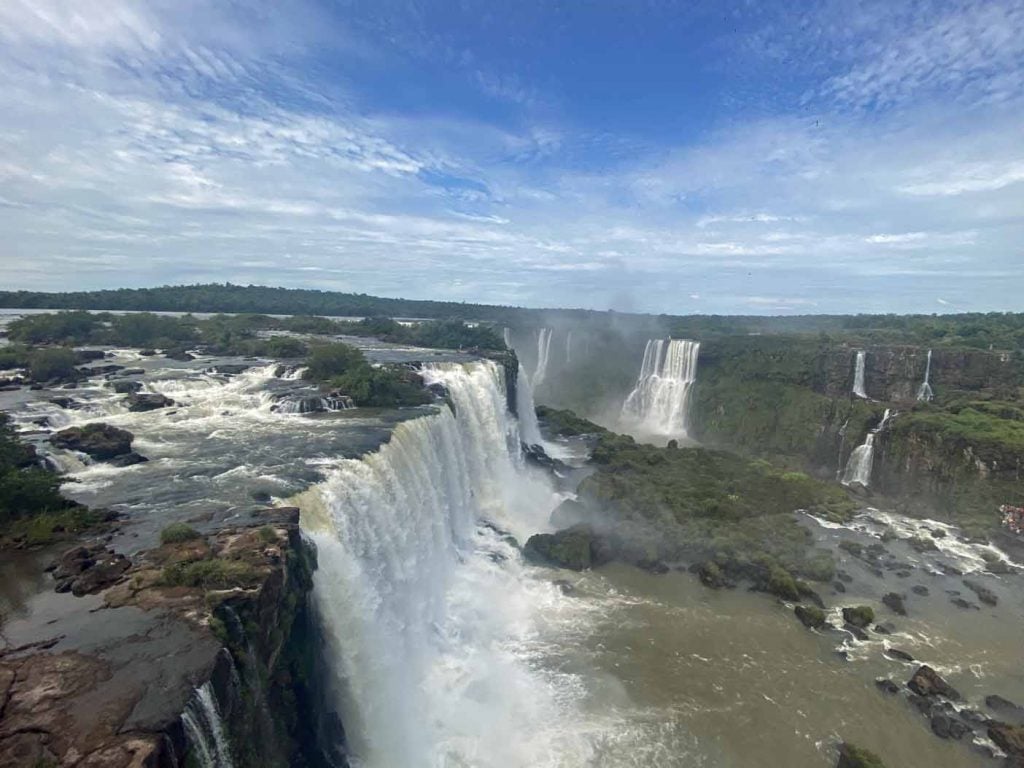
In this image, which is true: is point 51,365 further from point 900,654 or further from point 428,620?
point 900,654

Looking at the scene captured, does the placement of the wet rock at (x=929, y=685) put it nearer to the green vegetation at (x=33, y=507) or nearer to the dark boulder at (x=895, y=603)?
the dark boulder at (x=895, y=603)

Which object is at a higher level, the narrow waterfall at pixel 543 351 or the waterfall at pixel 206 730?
the waterfall at pixel 206 730

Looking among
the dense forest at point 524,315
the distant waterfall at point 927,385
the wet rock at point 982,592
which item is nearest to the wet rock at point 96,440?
the wet rock at point 982,592

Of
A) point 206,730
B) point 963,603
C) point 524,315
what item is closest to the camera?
point 206,730

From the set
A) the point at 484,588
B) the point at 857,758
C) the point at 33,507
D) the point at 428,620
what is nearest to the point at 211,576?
the point at 33,507

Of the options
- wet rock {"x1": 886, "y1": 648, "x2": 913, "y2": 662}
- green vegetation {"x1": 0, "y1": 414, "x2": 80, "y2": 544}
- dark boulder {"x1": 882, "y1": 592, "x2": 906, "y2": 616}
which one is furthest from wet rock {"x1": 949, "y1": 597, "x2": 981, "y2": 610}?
green vegetation {"x1": 0, "y1": 414, "x2": 80, "y2": 544}

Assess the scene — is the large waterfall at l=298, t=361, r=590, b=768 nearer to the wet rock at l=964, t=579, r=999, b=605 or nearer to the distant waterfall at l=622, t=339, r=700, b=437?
the wet rock at l=964, t=579, r=999, b=605
